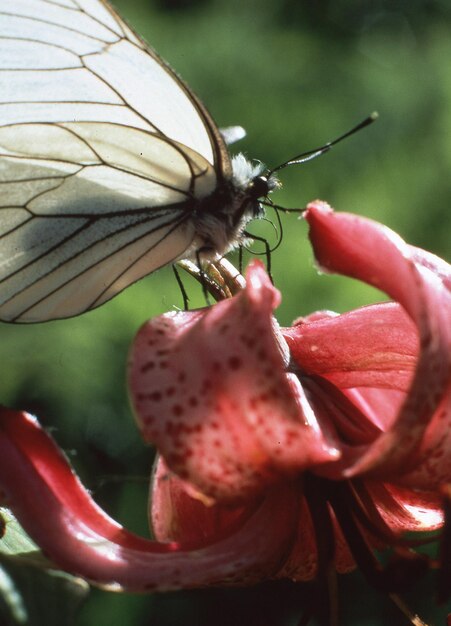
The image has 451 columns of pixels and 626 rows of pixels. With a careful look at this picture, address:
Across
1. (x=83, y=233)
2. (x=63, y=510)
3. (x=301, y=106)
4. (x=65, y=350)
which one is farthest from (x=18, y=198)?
(x=301, y=106)

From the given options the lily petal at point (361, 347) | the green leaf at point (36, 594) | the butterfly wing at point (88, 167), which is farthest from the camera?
the butterfly wing at point (88, 167)

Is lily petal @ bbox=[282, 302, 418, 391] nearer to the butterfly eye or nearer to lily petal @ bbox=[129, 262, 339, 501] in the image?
lily petal @ bbox=[129, 262, 339, 501]

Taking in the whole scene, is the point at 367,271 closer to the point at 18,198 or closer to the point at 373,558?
the point at 373,558

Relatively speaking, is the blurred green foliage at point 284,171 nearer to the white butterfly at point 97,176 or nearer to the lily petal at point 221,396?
the white butterfly at point 97,176

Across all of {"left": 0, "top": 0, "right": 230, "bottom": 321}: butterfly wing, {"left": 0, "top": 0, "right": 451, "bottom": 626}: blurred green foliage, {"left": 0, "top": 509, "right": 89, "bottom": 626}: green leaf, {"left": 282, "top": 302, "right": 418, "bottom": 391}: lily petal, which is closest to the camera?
{"left": 0, "top": 509, "right": 89, "bottom": 626}: green leaf

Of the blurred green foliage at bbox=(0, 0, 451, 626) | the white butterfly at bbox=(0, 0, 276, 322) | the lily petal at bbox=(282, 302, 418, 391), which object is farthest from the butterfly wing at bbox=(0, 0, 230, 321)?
the blurred green foliage at bbox=(0, 0, 451, 626)

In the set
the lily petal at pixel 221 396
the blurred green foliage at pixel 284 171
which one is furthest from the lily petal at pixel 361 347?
the blurred green foliage at pixel 284 171

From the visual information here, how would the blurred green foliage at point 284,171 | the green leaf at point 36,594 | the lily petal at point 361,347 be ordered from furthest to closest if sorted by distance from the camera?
1. the blurred green foliage at point 284,171
2. the lily petal at point 361,347
3. the green leaf at point 36,594
